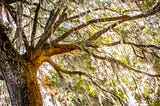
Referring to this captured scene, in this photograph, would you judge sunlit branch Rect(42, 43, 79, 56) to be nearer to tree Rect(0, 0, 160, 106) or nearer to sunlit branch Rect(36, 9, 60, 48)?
tree Rect(0, 0, 160, 106)

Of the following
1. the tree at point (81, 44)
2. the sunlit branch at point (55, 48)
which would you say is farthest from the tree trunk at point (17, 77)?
the sunlit branch at point (55, 48)

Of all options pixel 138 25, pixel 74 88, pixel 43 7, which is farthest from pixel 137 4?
pixel 74 88

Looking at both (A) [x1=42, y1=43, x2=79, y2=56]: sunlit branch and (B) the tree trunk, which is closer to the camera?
(B) the tree trunk

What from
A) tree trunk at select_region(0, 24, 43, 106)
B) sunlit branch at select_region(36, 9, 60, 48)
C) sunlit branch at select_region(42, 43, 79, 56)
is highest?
sunlit branch at select_region(36, 9, 60, 48)

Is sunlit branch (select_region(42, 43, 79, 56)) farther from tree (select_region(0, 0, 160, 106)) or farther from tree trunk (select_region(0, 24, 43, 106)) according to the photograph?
tree trunk (select_region(0, 24, 43, 106))

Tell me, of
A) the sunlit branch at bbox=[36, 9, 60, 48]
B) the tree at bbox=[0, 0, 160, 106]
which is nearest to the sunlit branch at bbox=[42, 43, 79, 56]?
the tree at bbox=[0, 0, 160, 106]

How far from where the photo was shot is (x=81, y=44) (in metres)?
3.30

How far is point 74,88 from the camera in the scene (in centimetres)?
430

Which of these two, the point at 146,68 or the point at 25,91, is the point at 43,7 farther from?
the point at 146,68

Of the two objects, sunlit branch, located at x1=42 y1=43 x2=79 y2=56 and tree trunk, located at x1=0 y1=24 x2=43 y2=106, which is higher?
sunlit branch, located at x1=42 y1=43 x2=79 y2=56

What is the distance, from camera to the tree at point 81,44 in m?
3.13

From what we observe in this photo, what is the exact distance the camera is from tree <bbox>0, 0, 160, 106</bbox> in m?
3.13

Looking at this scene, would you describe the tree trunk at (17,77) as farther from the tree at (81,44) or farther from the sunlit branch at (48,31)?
the sunlit branch at (48,31)

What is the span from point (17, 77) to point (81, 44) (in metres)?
0.65
